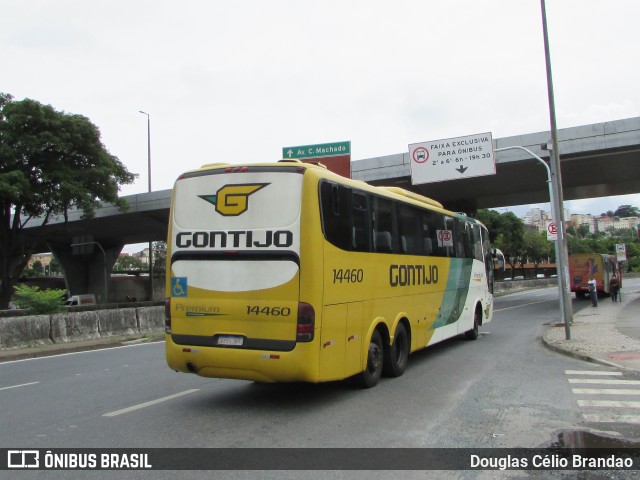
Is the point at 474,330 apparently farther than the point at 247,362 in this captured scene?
Yes

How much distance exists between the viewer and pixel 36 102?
94.6 ft

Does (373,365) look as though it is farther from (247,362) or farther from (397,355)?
(247,362)

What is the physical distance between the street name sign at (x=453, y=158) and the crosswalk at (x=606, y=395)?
1215 centimetres

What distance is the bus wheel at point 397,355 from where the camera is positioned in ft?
30.8

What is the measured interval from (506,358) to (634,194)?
114ft

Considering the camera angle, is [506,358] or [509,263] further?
[509,263]

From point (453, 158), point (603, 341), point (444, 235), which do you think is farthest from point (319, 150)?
point (603, 341)

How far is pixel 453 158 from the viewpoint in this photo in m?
21.4

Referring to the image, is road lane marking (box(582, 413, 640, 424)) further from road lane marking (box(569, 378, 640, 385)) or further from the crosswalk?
road lane marking (box(569, 378, 640, 385))

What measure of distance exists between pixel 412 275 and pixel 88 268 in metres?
59.0

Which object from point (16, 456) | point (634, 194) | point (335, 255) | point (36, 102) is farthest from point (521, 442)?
point (634, 194)

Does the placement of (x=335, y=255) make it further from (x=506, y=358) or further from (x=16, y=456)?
(x=506, y=358)

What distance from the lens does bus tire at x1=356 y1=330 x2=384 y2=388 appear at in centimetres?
847

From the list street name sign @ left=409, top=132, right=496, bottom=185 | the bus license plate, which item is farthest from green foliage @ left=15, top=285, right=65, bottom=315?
street name sign @ left=409, top=132, right=496, bottom=185
